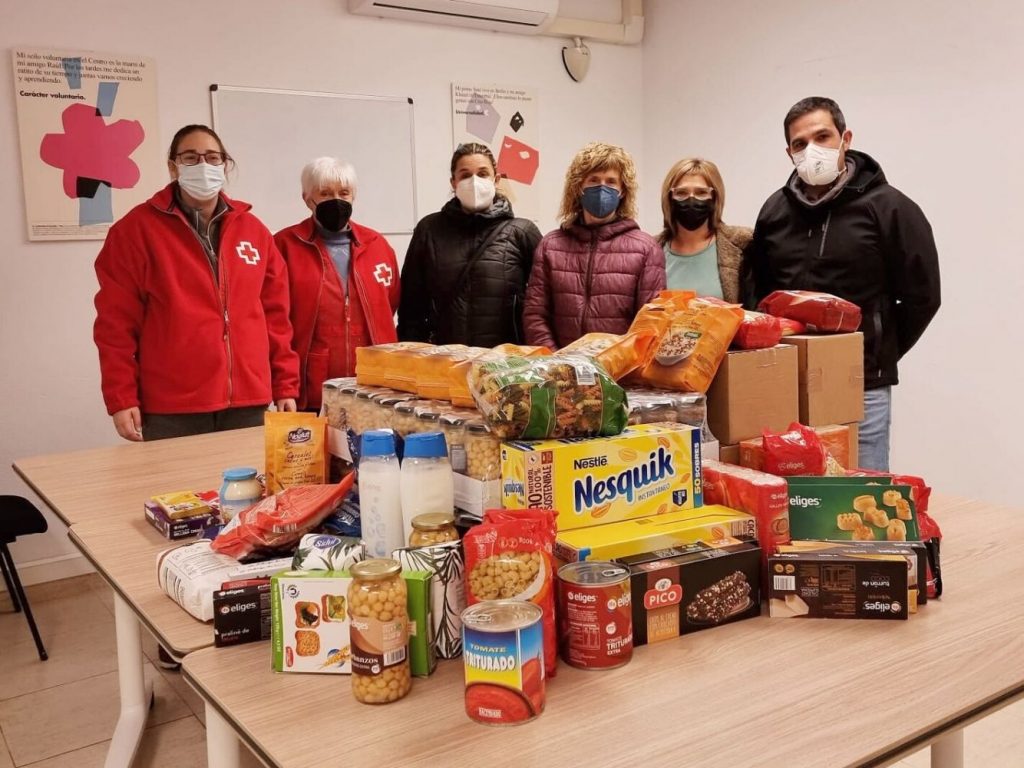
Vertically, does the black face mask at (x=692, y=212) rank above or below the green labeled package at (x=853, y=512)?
above

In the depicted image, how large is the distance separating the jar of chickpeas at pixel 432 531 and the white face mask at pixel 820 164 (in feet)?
6.56

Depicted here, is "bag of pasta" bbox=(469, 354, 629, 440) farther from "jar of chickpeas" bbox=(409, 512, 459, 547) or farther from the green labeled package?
the green labeled package

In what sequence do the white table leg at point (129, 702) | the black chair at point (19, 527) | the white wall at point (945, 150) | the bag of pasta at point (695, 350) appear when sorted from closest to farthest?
the bag of pasta at point (695, 350), the white table leg at point (129, 702), the black chair at point (19, 527), the white wall at point (945, 150)

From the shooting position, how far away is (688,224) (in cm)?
292

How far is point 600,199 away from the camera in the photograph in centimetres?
280

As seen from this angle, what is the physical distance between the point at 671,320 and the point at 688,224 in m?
1.42

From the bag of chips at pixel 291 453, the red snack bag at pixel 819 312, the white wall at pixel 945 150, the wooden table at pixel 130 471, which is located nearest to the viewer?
the bag of chips at pixel 291 453

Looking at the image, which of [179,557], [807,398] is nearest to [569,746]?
[179,557]

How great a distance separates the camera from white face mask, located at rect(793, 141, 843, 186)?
8.80 feet

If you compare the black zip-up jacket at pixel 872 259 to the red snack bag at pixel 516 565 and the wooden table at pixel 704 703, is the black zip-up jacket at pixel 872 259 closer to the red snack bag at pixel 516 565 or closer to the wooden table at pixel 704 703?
the wooden table at pixel 704 703

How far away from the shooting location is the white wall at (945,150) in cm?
363

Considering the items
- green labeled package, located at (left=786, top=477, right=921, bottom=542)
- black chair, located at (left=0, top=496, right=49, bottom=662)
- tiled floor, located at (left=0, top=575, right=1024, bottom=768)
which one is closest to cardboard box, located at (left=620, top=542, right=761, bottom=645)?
green labeled package, located at (left=786, top=477, right=921, bottom=542)

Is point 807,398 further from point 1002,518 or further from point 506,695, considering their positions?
point 506,695

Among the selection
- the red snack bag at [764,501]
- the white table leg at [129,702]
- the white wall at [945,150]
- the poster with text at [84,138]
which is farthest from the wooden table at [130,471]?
the white wall at [945,150]
